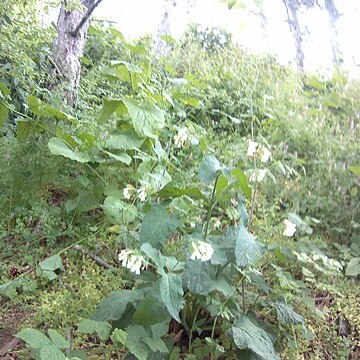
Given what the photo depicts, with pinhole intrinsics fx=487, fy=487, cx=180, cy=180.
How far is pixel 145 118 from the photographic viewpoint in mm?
2459

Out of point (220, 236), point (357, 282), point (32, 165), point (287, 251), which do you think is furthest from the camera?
point (32, 165)

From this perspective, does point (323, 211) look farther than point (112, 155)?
Yes

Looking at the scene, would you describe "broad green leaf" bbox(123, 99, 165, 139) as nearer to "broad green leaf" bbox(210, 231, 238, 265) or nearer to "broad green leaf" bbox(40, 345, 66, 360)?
"broad green leaf" bbox(210, 231, 238, 265)

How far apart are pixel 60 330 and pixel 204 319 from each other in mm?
587

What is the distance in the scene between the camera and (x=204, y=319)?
79.4 inches

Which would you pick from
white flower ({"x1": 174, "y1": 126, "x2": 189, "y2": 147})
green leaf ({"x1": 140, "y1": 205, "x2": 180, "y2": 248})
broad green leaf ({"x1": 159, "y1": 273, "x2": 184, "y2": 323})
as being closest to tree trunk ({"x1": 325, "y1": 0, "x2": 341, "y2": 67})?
white flower ({"x1": 174, "y1": 126, "x2": 189, "y2": 147})

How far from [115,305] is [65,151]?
946mm

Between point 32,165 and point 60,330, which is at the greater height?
point 32,165

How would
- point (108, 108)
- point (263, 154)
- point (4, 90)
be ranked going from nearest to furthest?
point (263, 154)
point (108, 108)
point (4, 90)

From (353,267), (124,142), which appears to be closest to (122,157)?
(124,142)

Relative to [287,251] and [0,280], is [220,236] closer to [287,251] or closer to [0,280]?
[287,251]

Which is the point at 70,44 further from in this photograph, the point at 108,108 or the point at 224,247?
the point at 224,247

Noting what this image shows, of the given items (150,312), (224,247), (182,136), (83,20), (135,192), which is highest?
(83,20)

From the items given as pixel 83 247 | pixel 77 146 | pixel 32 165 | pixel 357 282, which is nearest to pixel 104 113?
pixel 77 146
